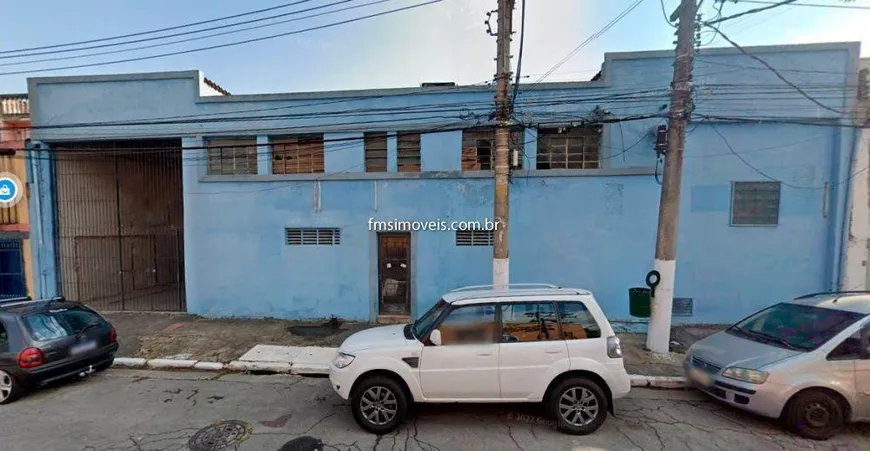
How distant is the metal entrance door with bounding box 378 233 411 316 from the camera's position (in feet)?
28.2

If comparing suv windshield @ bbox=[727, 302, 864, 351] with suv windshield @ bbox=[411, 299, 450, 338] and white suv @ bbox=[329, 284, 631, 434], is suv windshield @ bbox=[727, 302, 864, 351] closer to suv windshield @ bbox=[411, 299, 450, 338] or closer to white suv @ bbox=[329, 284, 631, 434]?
white suv @ bbox=[329, 284, 631, 434]

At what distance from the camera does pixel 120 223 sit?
11023mm

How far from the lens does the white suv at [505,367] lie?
12.9ft

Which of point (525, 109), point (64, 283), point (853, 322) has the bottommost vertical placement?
point (64, 283)

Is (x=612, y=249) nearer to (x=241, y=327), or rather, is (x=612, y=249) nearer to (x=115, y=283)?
(x=241, y=327)

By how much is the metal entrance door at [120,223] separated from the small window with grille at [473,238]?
22.8 ft

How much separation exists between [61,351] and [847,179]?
47.5 feet

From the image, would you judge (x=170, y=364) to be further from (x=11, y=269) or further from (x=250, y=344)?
(x=11, y=269)

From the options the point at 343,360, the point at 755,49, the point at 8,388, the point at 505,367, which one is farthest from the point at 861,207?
the point at 8,388

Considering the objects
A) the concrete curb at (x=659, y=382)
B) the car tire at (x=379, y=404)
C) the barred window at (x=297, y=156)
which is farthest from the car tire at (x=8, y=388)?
the concrete curb at (x=659, y=382)

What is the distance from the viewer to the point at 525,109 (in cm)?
812

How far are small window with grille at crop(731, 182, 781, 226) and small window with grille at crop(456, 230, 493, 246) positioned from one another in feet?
17.8

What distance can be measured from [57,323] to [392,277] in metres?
5.64

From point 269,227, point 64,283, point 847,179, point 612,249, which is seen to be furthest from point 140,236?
point 847,179
